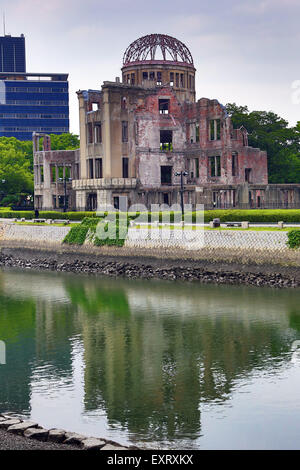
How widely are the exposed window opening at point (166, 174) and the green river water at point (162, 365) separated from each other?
133ft

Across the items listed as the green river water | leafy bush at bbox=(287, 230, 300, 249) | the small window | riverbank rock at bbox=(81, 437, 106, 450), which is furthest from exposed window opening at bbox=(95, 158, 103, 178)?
riverbank rock at bbox=(81, 437, 106, 450)

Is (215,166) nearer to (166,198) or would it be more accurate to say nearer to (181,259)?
(166,198)

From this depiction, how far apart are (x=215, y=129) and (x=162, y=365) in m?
55.9

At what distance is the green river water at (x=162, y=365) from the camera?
19.2m

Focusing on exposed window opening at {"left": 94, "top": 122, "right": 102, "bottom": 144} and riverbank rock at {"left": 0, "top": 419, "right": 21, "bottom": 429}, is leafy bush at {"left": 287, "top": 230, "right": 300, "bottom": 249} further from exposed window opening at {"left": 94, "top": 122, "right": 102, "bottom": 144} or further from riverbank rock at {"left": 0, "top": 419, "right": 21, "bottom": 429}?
exposed window opening at {"left": 94, "top": 122, "right": 102, "bottom": 144}

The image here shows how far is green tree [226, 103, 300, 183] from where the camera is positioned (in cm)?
9200

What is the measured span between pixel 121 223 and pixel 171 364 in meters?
30.9

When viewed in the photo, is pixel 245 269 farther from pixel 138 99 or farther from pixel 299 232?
pixel 138 99

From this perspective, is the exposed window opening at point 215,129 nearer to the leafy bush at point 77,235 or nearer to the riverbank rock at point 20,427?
the leafy bush at point 77,235

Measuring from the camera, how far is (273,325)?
32.8 meters

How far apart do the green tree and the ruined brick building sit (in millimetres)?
9663

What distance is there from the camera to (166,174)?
84.6 m

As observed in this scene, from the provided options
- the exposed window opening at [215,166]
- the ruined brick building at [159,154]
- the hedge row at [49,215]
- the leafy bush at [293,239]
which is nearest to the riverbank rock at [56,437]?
the leafy bush at [293,239]

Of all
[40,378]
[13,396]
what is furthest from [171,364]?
[13,396]
